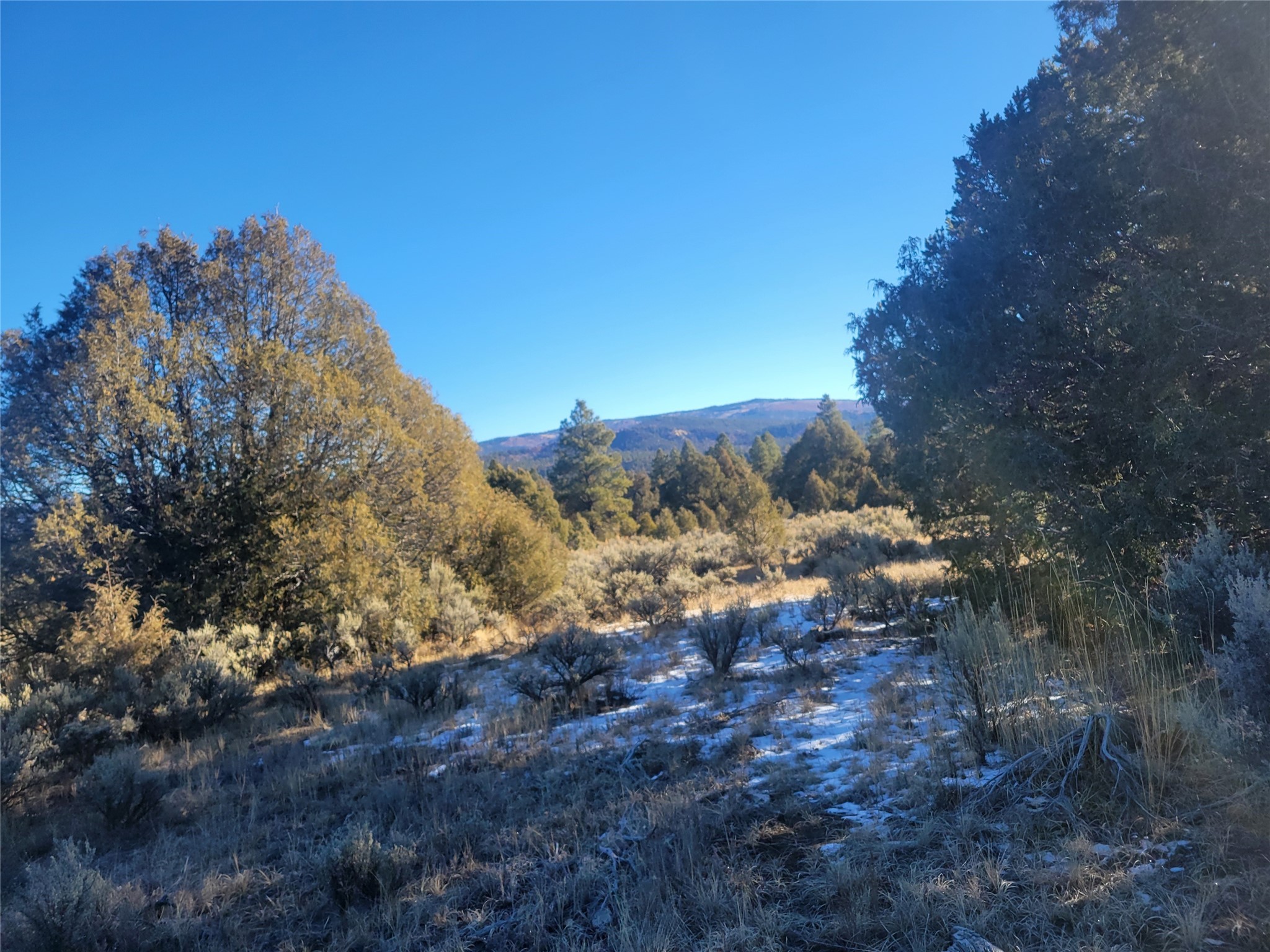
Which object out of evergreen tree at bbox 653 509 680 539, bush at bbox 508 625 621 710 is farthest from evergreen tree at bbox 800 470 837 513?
bush at bbox 508 625 621 710

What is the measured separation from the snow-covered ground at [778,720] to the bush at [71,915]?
2315 mm

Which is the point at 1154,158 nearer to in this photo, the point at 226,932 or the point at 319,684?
the point at 226,932

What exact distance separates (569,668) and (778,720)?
8.55ft

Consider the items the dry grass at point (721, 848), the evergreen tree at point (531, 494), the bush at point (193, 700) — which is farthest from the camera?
the evergreen tree at point (531, 494)

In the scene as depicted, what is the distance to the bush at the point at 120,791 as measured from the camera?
4.72 metres

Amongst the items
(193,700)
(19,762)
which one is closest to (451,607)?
(193,700)

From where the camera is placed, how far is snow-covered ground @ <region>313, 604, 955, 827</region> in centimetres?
409

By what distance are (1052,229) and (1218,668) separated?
181 inches

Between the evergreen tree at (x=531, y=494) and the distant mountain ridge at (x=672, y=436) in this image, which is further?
the distant mountain ridge at (x=672, y=436)

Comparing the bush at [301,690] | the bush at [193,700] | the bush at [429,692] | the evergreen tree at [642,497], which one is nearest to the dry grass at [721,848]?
the bush at [193,700]

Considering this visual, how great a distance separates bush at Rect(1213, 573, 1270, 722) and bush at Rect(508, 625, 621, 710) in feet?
17.6

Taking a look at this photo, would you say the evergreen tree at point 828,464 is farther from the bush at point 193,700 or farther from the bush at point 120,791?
the bush at point 120,791

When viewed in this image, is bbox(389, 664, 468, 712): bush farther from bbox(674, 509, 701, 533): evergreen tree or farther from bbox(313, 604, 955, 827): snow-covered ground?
bbox(674, 509, 701, 533): evergreen tree

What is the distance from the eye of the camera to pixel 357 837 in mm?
3531
